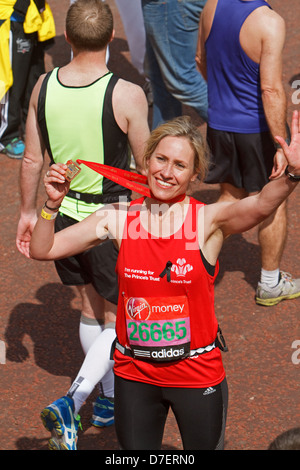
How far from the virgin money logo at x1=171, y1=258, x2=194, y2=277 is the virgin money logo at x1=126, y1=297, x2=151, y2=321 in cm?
21

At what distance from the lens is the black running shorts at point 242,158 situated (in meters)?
6.05

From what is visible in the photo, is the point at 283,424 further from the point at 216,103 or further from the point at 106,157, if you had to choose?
the point at 216,103

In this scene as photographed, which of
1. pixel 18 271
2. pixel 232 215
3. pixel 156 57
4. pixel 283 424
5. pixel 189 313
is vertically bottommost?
pixel 18 271

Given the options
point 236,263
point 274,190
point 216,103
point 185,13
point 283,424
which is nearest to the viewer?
point 274,190

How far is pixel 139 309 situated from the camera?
3953 millimetres

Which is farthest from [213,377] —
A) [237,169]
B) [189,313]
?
[237,169]

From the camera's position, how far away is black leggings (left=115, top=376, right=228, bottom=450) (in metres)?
4.00

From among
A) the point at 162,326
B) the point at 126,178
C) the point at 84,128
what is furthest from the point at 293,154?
the point at 84,128

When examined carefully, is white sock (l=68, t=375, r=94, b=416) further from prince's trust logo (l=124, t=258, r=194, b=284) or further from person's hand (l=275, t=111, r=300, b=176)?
person's hand (l=275, t=111, r=300, b=176)

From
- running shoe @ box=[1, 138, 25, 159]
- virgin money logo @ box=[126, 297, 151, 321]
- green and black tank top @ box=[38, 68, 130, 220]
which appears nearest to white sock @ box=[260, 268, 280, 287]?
green and black tank top @ box=[38, 68, 130, 220]

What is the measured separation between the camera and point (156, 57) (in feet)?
25.6

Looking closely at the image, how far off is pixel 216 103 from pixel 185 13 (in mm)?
1746

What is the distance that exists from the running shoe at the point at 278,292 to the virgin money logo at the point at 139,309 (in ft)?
8.03

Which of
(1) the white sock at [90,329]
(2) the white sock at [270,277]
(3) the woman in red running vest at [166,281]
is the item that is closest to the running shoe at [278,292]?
(2) the white sock at [270,277]
